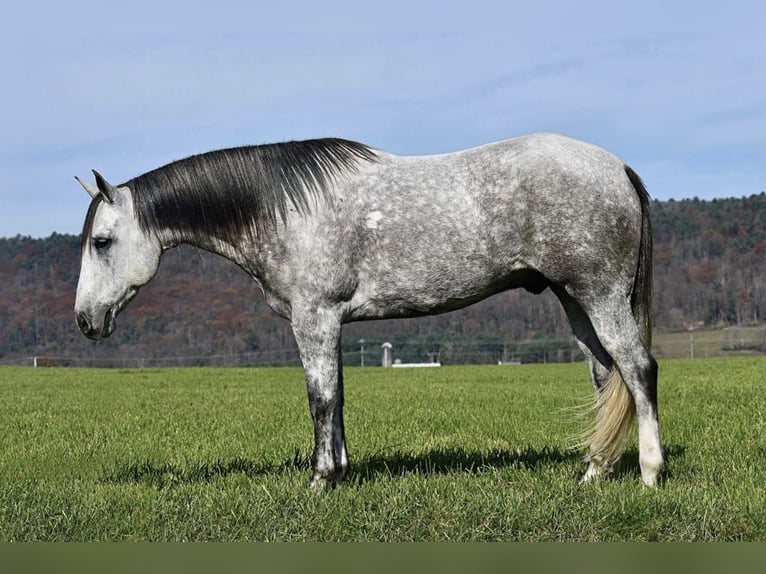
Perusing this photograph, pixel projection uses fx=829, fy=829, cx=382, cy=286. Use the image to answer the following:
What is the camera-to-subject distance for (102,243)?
6859 millimetres

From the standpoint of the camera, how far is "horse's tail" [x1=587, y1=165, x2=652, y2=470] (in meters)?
6.56

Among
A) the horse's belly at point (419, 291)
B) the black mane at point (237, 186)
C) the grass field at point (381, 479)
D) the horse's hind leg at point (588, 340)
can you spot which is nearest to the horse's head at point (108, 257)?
the black mane at point (237, 186)

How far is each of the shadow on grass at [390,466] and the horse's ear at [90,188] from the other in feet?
8.20

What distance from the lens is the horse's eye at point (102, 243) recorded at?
270 inches

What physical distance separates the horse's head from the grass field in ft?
4.72

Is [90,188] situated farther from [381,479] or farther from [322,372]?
[381,479]

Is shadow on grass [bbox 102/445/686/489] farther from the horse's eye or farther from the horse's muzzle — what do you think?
the horse's eye

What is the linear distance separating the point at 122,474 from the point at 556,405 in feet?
28.1

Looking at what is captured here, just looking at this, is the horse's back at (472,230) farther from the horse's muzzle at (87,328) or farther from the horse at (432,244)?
the horse's muzzle at (87,328)

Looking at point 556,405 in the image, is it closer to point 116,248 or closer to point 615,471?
point 615,471

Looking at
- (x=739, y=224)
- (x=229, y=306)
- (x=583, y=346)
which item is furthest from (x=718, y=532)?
(x=739, y=224)

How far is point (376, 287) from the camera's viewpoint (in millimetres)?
6539

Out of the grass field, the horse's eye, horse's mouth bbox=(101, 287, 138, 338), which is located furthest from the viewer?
horse's mouth bbox=(101, 287, 138, 338)

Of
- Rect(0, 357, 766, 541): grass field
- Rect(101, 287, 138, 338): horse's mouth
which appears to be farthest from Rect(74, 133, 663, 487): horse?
Rect(0, 357, 766, 541): grass field
